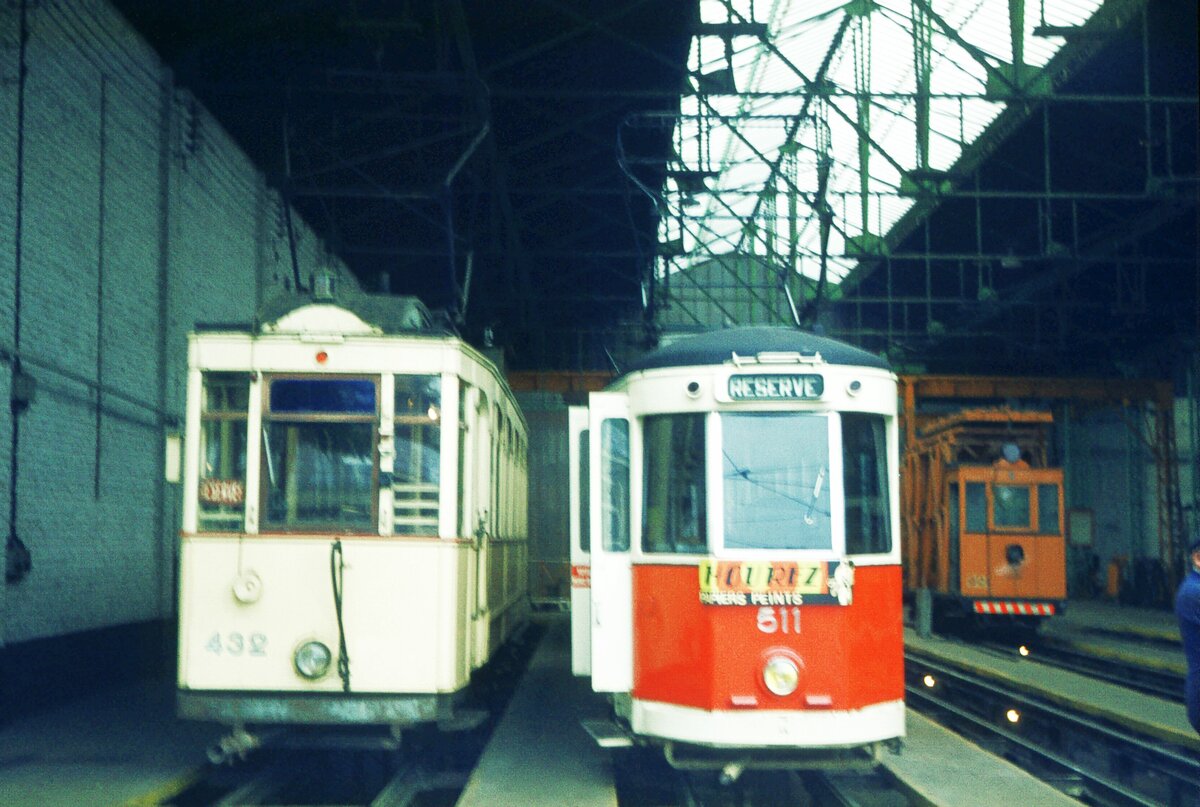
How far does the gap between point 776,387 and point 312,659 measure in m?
3.13

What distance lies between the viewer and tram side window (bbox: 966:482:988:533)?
2005 cm

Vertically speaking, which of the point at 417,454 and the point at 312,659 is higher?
the point at 417,454

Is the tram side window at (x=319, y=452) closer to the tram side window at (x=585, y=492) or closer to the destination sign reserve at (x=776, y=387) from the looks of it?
the tram side window at (x=585, y=492)

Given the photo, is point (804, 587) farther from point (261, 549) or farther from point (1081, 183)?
point (1081, 183)

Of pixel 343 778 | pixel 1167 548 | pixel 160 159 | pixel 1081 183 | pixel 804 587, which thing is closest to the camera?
pixel 804 587

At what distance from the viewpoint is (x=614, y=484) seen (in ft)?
28.1

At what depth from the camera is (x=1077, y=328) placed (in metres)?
29.5

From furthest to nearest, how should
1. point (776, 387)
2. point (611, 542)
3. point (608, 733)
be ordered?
point (611, 542)
point (608, 733)
point (776, 387)

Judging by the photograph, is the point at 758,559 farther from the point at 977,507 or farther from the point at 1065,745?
the point at 977,507

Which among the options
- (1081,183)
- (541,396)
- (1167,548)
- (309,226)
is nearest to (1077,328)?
(1167,548)

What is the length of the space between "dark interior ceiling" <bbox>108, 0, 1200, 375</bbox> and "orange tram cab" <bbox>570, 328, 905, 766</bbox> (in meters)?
3.39

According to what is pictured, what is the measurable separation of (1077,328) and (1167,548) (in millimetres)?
5902

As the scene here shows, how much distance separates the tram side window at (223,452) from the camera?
324 inches

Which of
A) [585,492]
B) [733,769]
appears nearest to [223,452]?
[585,492]
